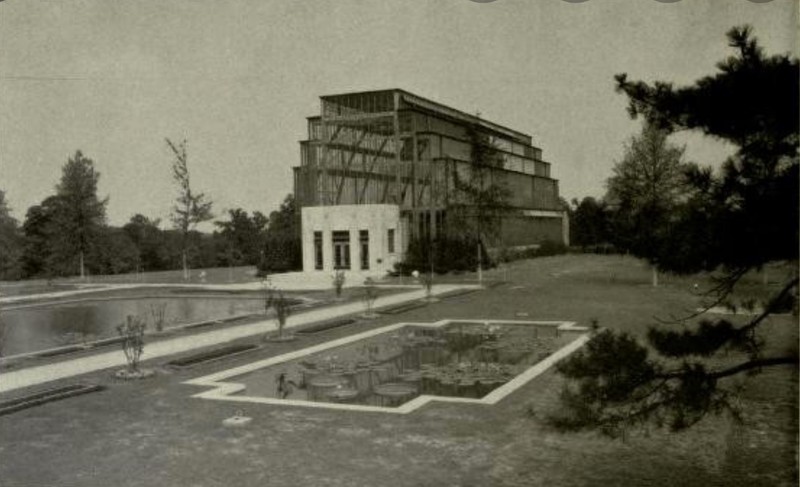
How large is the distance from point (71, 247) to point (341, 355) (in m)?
35.2

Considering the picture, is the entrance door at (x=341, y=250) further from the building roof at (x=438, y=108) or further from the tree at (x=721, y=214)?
the tree at (x=721, y=214)

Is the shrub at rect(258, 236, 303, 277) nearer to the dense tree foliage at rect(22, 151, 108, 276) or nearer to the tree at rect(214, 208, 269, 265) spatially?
the tree at rect(214, 208, 269, 265)

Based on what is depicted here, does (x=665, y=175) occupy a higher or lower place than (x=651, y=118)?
higher

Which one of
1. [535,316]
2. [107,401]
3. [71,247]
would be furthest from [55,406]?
[71,247]

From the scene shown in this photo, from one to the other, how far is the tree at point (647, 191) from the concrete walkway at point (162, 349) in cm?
993

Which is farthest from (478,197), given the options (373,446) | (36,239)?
(36,239)

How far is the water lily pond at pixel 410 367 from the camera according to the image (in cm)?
1247

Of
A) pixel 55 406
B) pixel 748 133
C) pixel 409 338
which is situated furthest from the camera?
pixel 409 338

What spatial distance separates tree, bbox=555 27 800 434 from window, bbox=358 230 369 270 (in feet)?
116

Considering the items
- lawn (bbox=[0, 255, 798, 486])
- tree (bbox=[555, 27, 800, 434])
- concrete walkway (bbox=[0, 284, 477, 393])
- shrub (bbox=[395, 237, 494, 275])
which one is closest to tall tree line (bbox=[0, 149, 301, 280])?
shrub (bbox=[395, 237, 494, 275])

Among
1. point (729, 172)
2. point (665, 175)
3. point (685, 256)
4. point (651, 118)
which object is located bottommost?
point (685, 256)

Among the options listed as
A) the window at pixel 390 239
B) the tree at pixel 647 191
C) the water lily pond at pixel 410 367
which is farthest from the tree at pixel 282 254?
the water lily pond at pixel 410 367

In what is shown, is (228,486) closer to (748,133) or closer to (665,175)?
(748,133)

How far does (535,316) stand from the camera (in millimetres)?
21625
